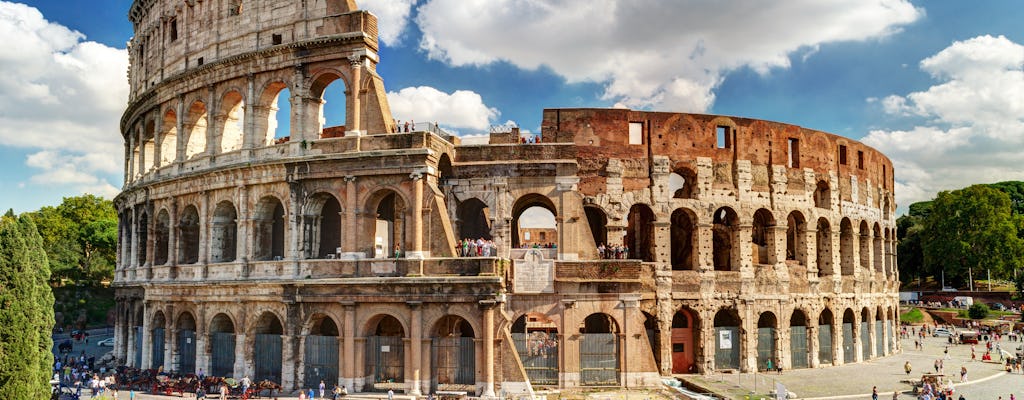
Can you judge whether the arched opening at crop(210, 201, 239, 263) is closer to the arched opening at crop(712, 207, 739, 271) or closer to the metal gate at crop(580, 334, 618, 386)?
the metal gate at crop(580, 334, 618, 386)

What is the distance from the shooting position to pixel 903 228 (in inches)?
2997

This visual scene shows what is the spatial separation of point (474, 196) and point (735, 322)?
13.1 meters

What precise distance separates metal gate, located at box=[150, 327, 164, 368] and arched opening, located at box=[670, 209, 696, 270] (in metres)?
23.2

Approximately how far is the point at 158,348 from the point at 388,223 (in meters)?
11.6

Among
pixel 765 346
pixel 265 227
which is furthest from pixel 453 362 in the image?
pixel 765 346

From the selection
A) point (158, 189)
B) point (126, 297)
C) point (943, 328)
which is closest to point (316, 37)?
point (158, 189)

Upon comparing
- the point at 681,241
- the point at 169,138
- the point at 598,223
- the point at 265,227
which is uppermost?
the point at 169,138

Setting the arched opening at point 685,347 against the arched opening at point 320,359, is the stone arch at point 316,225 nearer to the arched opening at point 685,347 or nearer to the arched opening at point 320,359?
the arched opening at point 320,359

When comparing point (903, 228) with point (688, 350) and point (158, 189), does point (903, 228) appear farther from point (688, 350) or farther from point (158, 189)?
point (158, 189)

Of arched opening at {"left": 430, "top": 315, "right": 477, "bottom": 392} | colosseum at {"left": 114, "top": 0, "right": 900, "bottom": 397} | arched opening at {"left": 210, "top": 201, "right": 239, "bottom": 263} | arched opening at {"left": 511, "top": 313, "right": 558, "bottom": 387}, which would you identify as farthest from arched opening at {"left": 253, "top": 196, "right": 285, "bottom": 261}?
arched opening at {"left": 511, "top": 313, "right": 558, "bottom": 387}

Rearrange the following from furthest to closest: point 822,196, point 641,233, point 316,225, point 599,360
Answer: point 822,196
point 641,233
point 316,225
point 599,360

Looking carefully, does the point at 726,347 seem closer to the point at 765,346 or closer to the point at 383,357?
the point at 765,346

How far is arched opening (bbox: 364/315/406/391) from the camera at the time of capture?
1098 inches

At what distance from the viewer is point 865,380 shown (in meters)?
32.3
